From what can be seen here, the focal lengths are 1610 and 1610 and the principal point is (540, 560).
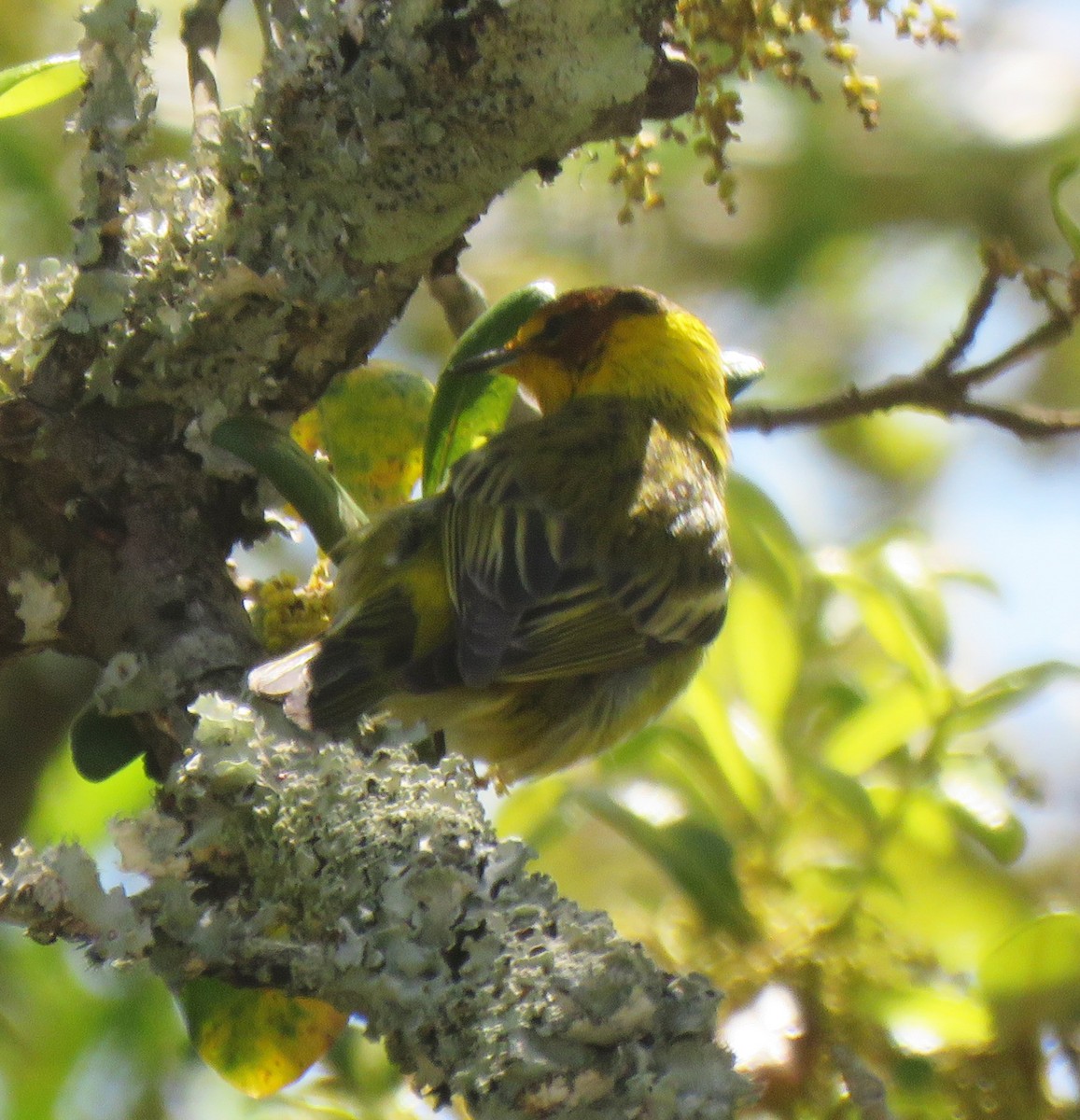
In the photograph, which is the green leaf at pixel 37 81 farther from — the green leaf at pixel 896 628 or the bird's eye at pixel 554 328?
the green leaf at pixel 896 628

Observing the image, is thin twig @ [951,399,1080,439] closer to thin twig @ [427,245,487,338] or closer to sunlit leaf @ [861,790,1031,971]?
sunlit leaf @ [861,790,1031,971]

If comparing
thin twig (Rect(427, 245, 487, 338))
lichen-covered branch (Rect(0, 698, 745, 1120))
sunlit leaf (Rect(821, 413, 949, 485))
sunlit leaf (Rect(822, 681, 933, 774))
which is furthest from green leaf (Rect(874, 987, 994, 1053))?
sunlit leaf (Rect(821, 413, 949, 485))

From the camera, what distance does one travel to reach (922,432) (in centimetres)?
521

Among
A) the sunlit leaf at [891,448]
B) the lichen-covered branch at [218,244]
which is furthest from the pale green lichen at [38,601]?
the sunlit leaf at [891,448]

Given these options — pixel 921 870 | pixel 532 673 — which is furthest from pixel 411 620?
pixel 921 870

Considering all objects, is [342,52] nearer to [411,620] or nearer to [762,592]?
[411,620]

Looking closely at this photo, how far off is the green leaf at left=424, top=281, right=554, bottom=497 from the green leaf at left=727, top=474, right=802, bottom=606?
0.46 metres

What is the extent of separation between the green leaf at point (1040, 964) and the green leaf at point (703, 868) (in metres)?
0.37

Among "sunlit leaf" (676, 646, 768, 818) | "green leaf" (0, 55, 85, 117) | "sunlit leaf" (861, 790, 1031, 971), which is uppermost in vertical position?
"green leaf" (0, 55, 85, 117)

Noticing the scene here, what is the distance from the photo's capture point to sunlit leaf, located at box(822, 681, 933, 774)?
240cm

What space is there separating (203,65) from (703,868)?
4.25 feet

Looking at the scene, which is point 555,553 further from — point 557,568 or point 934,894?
point 934,894

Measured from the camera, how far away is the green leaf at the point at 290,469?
2014 millimetres

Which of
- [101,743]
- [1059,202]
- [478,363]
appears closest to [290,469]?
[101,743]
